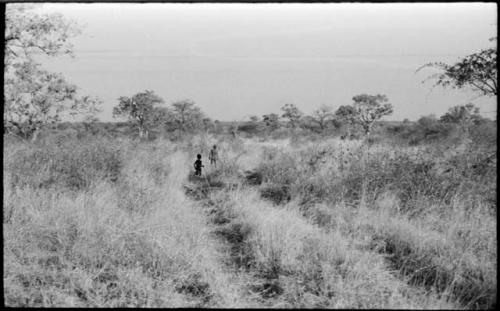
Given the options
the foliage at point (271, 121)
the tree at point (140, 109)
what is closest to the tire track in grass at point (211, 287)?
the tree at point (140, 109)

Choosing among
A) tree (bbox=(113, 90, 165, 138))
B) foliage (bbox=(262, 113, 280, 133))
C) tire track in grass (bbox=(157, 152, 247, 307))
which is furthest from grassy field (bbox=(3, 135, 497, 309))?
foliage (bbox=(262, 113, 280, 133))

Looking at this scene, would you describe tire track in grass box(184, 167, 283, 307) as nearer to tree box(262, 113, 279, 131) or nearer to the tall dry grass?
the tall dry grass

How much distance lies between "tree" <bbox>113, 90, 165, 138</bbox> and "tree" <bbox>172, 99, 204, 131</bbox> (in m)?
2.33

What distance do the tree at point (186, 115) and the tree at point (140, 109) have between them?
2.33 meters

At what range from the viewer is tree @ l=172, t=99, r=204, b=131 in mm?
26241

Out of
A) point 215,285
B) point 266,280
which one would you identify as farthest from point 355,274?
point 215,285

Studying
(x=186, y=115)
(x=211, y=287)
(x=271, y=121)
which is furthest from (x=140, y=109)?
(x=211, y=287)

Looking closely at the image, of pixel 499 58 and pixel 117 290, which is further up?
pixel 499 58

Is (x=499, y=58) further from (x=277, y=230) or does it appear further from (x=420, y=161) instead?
(x=420, y=161)

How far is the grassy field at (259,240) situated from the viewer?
3.01 meters

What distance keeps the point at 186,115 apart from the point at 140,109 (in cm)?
748

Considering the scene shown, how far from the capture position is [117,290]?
3.02 metres

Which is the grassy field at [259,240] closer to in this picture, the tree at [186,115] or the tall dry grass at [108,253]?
the tall dry grass at [108,253]

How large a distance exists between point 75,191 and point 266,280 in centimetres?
359
